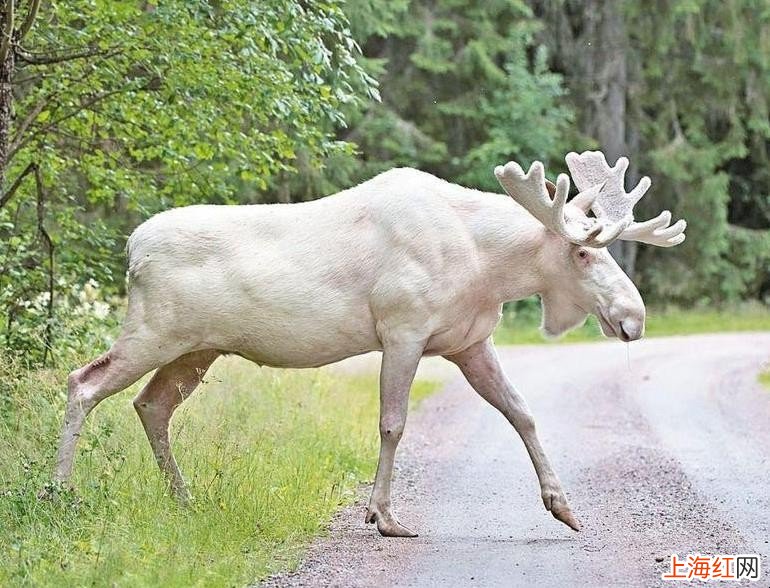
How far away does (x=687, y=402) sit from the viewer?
1488 cm

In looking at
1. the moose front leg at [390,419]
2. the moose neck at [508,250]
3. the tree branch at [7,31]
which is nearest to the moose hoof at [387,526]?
the moose front leg at [390,419]

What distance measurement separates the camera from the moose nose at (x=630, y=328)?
7785 mm

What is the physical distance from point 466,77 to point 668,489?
20028mm

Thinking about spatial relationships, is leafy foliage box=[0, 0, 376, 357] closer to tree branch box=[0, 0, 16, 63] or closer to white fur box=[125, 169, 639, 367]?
tree branch box=[0, 0, 16, 63]

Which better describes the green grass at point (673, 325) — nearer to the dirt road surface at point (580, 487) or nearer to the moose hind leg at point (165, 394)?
the dirt road surface at point (580, 487)

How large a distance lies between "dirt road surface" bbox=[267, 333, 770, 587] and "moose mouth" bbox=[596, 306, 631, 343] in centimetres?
112

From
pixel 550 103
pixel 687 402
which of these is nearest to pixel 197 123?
pixel 687 402

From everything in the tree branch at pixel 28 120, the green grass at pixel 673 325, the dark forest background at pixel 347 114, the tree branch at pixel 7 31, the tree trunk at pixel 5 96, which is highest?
the tree branch at pixel 7 31

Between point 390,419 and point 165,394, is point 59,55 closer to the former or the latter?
point 165,394

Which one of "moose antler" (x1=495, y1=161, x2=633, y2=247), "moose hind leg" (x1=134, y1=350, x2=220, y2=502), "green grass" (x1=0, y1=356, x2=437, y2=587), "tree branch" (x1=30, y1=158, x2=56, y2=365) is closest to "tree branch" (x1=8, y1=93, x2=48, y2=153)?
"tree branch" (x1=30, y1=158, x2=56, y2=365)

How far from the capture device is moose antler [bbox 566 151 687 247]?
8180 mm

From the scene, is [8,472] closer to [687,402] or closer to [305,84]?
[305,84]

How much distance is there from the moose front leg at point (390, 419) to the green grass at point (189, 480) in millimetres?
390

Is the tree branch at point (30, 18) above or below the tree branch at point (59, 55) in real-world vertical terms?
above
